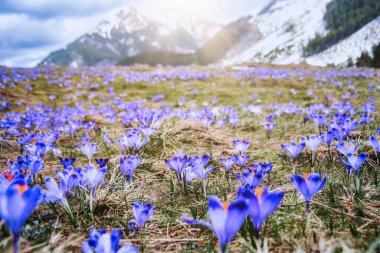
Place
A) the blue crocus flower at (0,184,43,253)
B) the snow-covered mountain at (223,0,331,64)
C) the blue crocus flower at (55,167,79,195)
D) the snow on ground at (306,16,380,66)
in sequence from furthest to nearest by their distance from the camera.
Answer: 1. the snow-covered mountain at (223,0,331,64)
2. the snow on ground at (306,16,380,66)
3. the blue crocus flower at (55,167,79,195)
4. the blue crocus flower at (0,184,43,253)

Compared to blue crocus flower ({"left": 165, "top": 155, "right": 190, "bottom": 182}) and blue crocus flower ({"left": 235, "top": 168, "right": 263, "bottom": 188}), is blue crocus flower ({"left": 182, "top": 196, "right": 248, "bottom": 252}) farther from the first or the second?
blue crocus flower ({"left": 165, "top": 155, "right": 190, "bottom": 182})

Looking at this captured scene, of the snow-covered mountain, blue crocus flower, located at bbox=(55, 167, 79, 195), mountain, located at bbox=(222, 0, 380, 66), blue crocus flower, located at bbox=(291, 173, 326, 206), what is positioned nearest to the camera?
blue crocus flower, located at bbox=(291, 173, 326, 206)

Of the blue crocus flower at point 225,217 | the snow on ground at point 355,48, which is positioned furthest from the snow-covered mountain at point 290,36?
the blue crocus flower at point 225,217

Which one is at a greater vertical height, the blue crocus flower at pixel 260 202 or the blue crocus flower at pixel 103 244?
the blue crocus flower at pixel 260 202

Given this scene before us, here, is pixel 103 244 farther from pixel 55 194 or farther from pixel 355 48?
pixel 355 48

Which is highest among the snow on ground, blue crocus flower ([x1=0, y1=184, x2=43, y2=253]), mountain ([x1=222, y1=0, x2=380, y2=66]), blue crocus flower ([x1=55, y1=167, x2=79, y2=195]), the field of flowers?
mountain ([x1=222, y1=0, x2=380, y2=66])

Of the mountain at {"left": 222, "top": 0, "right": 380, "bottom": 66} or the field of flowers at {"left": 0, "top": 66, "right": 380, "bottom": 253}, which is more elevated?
the mountain at {"left": 222, "top": 0, "right": 380, "bottom": 66}

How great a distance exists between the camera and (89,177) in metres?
1.97

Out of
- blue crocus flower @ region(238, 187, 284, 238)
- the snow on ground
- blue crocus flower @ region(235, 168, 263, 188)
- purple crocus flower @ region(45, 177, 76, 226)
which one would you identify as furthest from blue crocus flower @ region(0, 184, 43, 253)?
the snow on ground

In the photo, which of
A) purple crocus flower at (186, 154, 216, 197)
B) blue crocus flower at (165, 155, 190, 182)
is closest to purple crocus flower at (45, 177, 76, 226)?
blue crocus flower at (165, 155, 190, 182)

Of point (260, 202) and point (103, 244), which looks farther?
point (260, 202)

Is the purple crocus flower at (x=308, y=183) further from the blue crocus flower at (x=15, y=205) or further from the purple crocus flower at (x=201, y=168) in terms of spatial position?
the blue crocus flower at (x=15, y=205)

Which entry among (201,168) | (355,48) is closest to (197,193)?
(201,168)

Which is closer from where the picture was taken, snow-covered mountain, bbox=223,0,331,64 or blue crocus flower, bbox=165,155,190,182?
blue crocus flower, bbox=165,155,190,182
